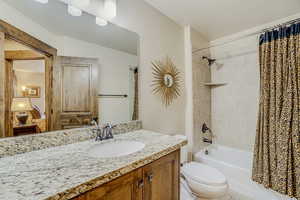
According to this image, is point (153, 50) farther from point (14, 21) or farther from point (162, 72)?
point (14, 21)

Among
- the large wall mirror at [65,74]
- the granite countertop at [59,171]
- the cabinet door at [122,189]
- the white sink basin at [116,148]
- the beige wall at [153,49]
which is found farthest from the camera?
the beige wall at [153,49]

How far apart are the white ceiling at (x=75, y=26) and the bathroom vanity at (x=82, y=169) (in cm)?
78

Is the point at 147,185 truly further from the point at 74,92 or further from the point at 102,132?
the point at 74,92

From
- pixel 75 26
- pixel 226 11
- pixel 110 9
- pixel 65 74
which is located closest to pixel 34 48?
pixel 65 74

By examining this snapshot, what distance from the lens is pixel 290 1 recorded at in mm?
1550

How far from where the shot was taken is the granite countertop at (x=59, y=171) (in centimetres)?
49

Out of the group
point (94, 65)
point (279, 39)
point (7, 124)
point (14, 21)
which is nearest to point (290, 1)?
point (279, 39)

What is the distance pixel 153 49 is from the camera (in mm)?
1674

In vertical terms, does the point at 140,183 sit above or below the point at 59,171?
below

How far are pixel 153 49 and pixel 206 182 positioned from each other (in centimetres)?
147

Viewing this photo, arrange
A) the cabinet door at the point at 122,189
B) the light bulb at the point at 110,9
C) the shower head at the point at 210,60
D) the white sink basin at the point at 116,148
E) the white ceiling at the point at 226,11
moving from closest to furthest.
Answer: the cabinet door at the point at 122,189, the white sink basin at the point at 116,148, the light bulb at the point at 110,9, the white ceiling at the point at 226,11, the shower head at the point at 210,60

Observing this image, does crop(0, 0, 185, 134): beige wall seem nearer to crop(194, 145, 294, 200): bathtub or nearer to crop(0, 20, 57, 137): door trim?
crop(0, 20, 57, 137): door trim

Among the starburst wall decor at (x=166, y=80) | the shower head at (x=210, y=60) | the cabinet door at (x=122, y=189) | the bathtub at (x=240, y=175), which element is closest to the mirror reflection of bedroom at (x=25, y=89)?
the cabinet door at (x=122, y=189)

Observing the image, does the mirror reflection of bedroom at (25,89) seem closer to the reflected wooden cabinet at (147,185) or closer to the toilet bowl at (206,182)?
the reflected wooden cabinet at (147,185)
